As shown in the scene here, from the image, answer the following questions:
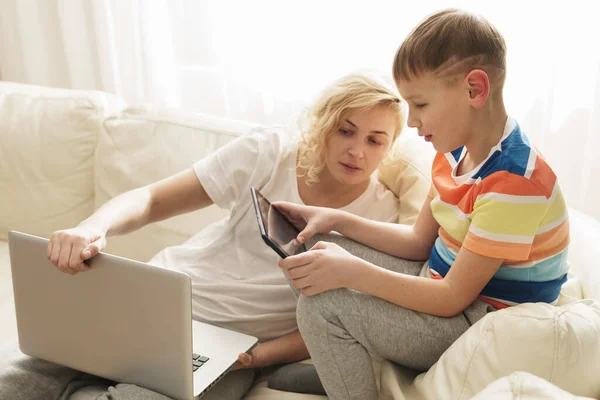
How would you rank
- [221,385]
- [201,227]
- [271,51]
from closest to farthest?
[221,385]
[201,227]
[271,51]

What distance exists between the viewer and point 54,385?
52.2 inches

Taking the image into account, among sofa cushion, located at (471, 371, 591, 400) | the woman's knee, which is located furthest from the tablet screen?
sofa cushion, located at (471, 371, 591, 400)

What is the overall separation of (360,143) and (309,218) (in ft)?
0.65

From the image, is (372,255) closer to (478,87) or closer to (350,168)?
(350,168)

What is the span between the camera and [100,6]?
2.42m

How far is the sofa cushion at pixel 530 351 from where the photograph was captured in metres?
1.06

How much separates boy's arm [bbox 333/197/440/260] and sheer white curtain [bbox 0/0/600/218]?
69 centimetres

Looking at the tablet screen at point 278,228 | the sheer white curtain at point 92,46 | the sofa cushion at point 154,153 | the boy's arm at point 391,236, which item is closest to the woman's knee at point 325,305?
the tablet screen at point 278,228

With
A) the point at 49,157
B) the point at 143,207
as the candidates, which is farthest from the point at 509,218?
the point at 49,157

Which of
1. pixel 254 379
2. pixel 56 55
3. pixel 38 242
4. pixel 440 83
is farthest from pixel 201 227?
pixel 56 55

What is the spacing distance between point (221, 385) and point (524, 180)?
0.70 m

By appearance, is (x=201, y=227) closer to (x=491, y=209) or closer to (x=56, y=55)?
(x=491, y=209)

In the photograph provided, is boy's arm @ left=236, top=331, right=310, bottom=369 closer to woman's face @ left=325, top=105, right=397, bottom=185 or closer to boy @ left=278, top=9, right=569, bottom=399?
boy @ left=278, top=9, right=569, bottom=399

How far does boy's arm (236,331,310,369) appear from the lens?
1437 millimetres
